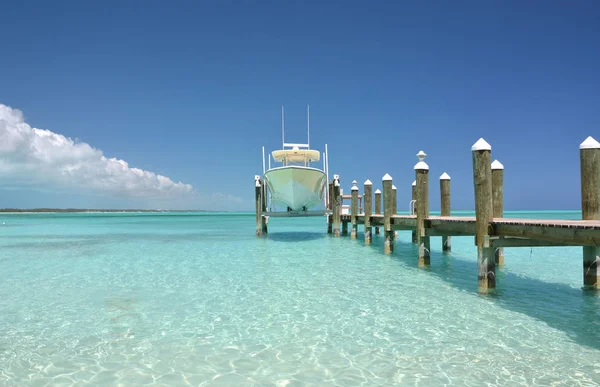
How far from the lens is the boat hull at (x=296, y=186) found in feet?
64.5

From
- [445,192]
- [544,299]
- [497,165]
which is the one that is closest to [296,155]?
[445,192]

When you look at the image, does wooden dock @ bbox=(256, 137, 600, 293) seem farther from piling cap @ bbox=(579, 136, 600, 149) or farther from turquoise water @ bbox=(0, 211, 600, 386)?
turquoise water @ bbox=(0, 211, 600, 386)

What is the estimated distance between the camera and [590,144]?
7594 mm

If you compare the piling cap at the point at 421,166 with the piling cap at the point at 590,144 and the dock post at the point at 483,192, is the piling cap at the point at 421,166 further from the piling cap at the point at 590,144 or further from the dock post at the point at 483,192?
the piling cap at the point at 590,144

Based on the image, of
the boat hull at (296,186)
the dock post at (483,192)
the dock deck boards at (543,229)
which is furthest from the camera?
the boat hull at (296,186)

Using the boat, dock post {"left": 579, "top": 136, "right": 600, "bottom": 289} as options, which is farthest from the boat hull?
dock post {"left": 579, "top": 136, "right": 600, "bottom": 289}

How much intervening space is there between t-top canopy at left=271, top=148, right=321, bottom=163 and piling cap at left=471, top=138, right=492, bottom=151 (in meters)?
14.5

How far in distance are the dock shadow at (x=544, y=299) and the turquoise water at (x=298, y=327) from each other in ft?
0.09

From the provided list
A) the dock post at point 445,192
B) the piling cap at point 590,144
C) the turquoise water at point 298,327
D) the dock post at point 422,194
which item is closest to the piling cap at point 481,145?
the piling cap at point 590,144

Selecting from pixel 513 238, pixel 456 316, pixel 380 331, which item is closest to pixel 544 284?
pixel 513 238

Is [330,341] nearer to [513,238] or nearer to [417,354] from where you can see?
[417,354]

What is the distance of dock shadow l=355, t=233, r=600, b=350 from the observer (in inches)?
252

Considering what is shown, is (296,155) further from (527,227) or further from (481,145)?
(527,227)

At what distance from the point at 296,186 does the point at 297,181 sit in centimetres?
31
